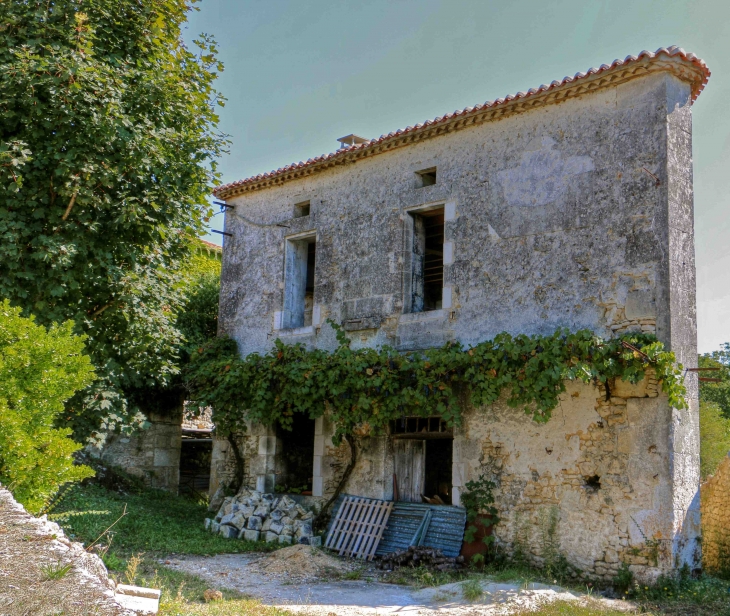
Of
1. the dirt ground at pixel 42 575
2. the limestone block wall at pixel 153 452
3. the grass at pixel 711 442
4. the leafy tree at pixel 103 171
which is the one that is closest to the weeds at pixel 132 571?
the dirt ground at pixel 42 575

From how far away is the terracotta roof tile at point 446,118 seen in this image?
9.15m

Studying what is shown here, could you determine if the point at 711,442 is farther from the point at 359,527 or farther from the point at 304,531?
the point at 304,531

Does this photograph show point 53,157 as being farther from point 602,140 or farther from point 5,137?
point 602,140

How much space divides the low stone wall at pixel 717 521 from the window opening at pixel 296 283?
7.09 metres

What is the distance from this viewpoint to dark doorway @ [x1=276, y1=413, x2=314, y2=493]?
511 inches

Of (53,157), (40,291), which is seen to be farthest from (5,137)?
(40,291)

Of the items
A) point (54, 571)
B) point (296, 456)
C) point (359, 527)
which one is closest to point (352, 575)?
point (359, 527)

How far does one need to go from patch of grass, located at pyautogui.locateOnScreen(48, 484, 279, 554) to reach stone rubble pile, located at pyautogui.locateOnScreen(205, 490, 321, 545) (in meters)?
0.23

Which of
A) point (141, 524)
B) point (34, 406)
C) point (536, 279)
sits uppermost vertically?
point (536, 279)

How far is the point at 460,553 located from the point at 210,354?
600cm

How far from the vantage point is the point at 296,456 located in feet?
43.8

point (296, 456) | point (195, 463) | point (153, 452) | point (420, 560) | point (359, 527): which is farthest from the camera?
point (195, 463)

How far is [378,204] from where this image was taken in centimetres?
1207

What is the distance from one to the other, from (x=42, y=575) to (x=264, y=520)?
6928 mm
